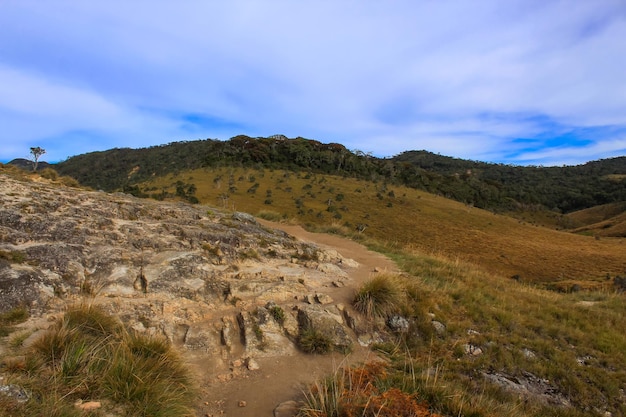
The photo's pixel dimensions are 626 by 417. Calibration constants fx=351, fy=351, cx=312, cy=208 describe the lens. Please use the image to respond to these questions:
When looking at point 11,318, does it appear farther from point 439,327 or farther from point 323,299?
point 439,327

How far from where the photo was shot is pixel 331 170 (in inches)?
2125

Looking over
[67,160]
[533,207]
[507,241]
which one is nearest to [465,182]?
[533,207]

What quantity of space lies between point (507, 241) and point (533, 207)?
40.1m

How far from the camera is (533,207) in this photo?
211 ft

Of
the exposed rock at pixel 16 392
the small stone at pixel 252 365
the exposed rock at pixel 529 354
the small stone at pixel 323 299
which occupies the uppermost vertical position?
the exposed rock at pixel 16 392

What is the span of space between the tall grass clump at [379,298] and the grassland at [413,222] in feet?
38.3

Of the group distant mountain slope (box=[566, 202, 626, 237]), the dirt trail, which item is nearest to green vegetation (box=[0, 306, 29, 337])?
A: the dirt trail

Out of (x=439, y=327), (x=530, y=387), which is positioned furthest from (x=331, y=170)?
(x=530, y=387)

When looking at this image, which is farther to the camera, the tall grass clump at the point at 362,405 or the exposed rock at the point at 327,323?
the exposed rock at the point at 327,323

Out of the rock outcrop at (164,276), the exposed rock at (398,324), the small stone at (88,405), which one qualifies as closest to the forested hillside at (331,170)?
the rock outcrop at (164,276)

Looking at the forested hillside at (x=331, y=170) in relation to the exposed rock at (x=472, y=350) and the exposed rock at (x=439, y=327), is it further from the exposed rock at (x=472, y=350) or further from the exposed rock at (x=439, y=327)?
the exposed rock at (x=472, y=350)

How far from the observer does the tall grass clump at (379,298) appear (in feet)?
21.6

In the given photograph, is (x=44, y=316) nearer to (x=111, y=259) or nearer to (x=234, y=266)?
(x=111, y=259)

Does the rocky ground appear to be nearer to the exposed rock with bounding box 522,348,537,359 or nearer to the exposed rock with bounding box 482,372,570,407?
the exposed rock with bounding box 482,372,570,407
